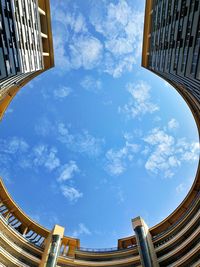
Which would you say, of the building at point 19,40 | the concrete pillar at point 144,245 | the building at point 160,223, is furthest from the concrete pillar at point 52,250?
the building at point 19,40

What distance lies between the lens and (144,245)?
44.5 metres

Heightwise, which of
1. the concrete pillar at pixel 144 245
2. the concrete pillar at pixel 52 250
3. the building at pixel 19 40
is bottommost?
the concrete pillar at pixel 52 250

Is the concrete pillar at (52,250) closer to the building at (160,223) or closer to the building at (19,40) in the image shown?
the building at (160,223)

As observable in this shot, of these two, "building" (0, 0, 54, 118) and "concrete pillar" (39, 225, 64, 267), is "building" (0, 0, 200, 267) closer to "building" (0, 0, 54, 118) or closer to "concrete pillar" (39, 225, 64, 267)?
"concrete pillar" (39, 225, 64, 267)

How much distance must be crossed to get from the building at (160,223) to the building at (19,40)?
22280mm

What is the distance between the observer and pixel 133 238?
5850 centimetres

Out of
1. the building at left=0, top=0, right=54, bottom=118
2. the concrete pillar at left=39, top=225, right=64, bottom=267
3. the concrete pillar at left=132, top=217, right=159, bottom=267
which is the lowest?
the concrete pillar at left=39, top=225, right=64, bottom=267

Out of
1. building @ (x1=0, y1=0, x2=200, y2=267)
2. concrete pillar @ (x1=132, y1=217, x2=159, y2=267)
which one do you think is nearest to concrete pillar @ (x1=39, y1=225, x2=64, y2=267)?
building @ (x1=0, y1=0, x2=200, y2=267)

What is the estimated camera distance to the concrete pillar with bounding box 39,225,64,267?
4193cm

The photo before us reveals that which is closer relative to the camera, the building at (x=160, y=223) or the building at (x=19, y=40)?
the building at (x=19, y=40)

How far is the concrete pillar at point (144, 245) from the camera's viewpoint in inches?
1624

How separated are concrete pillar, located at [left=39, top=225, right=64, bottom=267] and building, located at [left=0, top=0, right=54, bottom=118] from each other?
1155 inches

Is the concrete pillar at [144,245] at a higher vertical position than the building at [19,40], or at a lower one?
lower

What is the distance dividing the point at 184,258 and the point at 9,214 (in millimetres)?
40504
